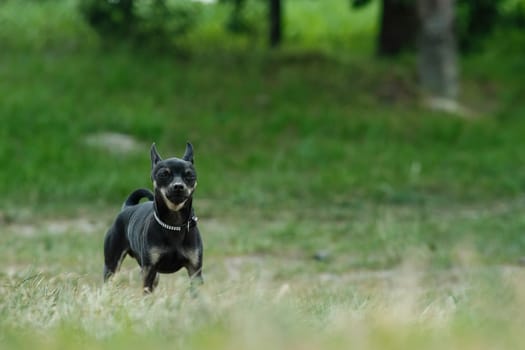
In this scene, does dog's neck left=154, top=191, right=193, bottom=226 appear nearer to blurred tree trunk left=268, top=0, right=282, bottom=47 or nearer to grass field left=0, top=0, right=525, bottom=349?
grass field left=0, top=0, right=525, bottom=349

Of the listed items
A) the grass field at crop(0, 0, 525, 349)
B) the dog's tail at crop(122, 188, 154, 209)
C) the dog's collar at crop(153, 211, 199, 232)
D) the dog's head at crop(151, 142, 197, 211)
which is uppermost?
the dog's head at crop(151, 142, 197, 211)

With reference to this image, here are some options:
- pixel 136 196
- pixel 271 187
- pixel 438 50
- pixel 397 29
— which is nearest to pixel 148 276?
pixel 136 196

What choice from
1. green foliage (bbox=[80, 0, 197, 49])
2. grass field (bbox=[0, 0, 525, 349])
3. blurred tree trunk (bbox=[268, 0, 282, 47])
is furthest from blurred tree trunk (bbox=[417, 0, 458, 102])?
green foliage (bbox=[80, 0, 197, 49])

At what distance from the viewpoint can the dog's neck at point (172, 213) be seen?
6.49 metres

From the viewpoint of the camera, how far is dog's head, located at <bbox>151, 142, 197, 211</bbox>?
6.32 meters

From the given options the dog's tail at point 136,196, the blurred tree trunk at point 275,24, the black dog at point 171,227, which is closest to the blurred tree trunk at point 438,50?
the blurred tree trunk at point 275,24

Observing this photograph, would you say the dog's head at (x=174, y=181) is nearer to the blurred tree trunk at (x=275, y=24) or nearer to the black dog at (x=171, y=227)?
the black dog at (x=171, y=227)

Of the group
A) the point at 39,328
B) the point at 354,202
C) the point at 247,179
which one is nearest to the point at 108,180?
the point at 247,179

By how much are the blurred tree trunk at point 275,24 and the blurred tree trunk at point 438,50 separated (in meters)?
3.47

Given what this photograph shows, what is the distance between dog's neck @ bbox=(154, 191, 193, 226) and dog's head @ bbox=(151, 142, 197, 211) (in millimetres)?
41

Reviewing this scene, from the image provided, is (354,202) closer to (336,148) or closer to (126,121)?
(336,148)

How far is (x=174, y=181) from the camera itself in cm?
633

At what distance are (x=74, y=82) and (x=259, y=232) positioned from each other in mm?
7515

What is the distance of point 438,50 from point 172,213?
1482 centimetres
